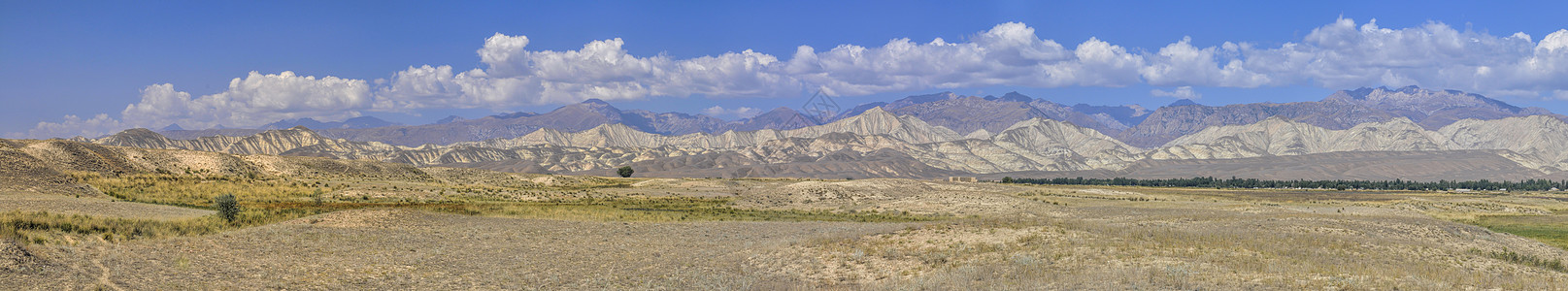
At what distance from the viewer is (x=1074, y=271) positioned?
23734mm

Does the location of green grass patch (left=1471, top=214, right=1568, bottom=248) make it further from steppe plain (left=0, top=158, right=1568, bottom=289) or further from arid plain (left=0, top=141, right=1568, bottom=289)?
steppe plain (left=0, top=158, right=1568, bottom=289)

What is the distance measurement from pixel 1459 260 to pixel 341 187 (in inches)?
2843

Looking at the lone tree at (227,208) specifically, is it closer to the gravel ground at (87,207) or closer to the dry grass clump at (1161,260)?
the gravel ground at (87,207)

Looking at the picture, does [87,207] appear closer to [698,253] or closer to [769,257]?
[698,253]

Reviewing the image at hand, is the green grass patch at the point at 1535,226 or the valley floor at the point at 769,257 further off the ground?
the green grass patch at the point at 1535,226

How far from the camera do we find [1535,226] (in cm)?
5722

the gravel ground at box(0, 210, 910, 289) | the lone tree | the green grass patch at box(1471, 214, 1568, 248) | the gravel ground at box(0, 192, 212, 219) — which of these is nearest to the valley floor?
the gravel ground at box(0, 210, 910, 289)

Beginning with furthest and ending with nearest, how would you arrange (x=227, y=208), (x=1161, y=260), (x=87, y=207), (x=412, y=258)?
(x=87, y=207), (x=227, y=208), (x=412, y=258), (x=1161, y=260)

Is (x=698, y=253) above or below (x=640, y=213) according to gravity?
below

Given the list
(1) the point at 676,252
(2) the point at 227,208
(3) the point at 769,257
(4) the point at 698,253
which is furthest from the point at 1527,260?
(2) the point at 227,208

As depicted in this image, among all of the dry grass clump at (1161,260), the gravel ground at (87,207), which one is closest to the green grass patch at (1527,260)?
the dry grass clump at (1161,260)

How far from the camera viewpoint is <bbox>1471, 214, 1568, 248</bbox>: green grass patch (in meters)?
46.0

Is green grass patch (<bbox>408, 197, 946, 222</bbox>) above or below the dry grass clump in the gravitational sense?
below

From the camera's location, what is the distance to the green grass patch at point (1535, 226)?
4600 cm
